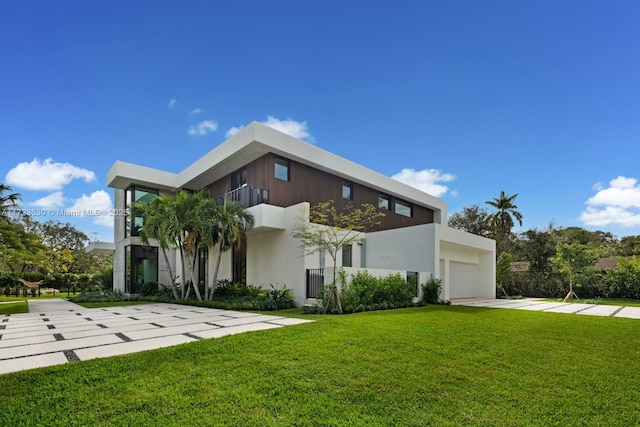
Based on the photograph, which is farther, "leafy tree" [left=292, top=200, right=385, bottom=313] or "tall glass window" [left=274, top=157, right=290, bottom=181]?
"tall glass window" [left=274, top=157, right=290, bottom=181]

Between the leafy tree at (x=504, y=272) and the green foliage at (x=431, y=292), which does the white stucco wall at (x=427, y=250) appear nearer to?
the green foliage at (x=431, y=292)

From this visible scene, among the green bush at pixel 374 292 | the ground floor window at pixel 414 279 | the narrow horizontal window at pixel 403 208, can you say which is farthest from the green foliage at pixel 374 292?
the narrow horizontal window at pixel 403 208

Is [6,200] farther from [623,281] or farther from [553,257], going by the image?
[623,281]

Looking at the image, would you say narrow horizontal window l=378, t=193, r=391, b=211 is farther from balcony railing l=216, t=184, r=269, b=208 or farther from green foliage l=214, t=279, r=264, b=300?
green foliage l=214, t=279, r=264, b=300

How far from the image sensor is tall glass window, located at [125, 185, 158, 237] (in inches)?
684

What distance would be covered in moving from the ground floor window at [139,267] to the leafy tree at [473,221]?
86.6ft

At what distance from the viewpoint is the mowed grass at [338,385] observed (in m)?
3.02

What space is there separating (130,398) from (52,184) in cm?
2000

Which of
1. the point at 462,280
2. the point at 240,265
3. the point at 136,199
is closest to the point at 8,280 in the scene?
the point at 136,199

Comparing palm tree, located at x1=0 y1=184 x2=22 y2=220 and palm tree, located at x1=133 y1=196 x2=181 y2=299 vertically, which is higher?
palm tree, located at x1=0 y1=184 x2=22 y2=220

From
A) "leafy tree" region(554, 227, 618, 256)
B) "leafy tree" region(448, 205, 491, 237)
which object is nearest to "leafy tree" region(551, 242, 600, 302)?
"leafy tree" region(554, 227, 618, 256)

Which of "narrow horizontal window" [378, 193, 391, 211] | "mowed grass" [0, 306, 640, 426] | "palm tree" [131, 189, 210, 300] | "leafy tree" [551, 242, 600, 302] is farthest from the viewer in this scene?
"narrow horizontal window" [378, 193, 391, 211]

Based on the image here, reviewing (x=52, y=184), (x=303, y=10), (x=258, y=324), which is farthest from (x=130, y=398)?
(x=52, y=184)

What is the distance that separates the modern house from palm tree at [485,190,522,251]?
16593 mm
